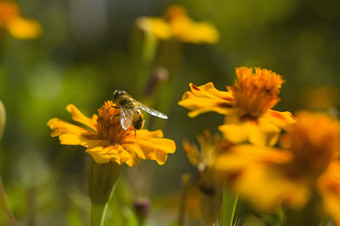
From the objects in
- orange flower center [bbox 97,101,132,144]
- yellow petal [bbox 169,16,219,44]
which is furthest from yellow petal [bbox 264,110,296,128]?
yellow petal [bbox 169,16,219,44]

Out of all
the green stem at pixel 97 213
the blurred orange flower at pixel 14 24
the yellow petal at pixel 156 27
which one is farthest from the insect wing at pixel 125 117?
the blurred orange flower at pixel 14 24

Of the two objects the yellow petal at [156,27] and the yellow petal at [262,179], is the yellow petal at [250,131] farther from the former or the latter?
the yellow petal at [156,27]

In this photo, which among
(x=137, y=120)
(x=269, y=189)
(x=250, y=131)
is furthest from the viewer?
(x=137, y=120)

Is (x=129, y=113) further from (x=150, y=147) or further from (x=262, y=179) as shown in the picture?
(x=262, y=179)

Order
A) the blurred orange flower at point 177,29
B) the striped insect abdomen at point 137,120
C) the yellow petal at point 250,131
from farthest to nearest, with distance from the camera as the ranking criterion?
the blurred orange flower at point 177,29 → the striped insect abdomen at point 137,120 → the yellow petal at point 250,131

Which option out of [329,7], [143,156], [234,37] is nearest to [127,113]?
[143,156]

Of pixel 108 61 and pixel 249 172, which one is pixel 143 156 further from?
pixel 108 61

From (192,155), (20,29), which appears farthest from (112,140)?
(20,29)
